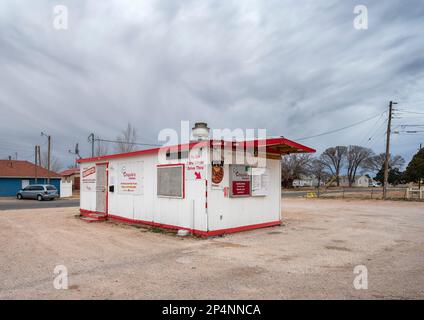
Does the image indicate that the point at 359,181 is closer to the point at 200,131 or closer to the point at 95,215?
the point at 95,215

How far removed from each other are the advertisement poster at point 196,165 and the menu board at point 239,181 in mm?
1066

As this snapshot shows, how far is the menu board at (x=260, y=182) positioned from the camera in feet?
35.4

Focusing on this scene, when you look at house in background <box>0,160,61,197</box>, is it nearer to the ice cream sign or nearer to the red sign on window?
the ice cream sign

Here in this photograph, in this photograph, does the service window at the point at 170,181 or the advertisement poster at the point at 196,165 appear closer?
the advertisement poster at the point at 196,165

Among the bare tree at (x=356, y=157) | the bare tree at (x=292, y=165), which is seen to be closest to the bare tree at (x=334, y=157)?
the bare tree at (x=356, y=157)

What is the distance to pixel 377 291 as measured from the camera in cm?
482

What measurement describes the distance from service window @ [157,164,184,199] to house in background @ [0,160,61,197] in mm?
30507

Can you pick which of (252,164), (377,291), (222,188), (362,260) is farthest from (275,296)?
(252,164)

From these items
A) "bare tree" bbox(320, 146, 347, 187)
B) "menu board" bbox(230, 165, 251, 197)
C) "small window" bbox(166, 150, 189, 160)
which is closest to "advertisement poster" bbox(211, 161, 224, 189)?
"menu board" bbox(230, 165, 251, 197)

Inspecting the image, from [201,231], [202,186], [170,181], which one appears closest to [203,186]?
[202,186]

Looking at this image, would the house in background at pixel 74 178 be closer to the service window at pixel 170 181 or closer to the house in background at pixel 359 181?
the service window at pixel 170 181

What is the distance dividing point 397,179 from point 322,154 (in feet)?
60.5

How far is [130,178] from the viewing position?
1230 centimetres

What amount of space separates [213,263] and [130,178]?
6.71 meters
